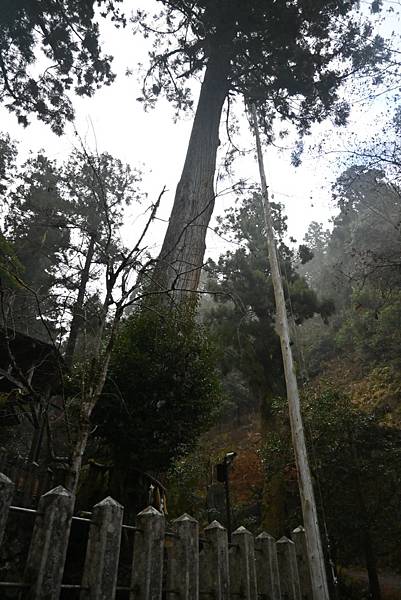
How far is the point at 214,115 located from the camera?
847 centimetres

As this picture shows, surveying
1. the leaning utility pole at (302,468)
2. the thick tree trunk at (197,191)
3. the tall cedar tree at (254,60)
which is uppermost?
the tall cedar tree at (254,60)

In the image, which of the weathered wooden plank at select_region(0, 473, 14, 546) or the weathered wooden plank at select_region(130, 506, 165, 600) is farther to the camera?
the weathered wooden plank at select_region(130, 506, 165, 600)

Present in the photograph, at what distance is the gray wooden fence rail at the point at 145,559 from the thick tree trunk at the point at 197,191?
3228mm

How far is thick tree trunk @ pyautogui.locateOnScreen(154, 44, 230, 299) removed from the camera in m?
6.23

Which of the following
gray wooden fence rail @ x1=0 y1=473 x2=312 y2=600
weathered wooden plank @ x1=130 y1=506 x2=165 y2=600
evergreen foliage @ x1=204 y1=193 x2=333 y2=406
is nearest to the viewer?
gray wooden fence rail @ x1=0 y1=473 x2=312 y2=600

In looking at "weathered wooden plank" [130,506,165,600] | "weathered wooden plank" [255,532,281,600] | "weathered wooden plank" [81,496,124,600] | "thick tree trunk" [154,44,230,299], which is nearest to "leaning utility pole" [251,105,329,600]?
"weathered wooden plank" [255,532,281,600]

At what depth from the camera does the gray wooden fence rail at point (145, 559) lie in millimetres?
1711

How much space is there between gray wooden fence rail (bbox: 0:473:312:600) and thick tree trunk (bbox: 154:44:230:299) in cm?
323

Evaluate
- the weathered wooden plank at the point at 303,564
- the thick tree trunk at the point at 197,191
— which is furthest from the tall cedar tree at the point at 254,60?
the weathered wooden plank at the point at 303,564

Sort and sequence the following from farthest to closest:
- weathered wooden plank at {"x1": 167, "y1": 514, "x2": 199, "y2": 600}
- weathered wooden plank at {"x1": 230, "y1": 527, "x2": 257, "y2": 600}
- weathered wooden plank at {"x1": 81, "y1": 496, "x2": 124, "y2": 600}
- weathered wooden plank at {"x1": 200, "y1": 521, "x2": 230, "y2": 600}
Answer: weathered wooden plank at {"x1": 230, "y1": 527, "x2": 257, "y2": 600} → weathered wooden plank at {"x1": 200, "y1": 521, "x2": 230, "y2": 600} → weathered wooden plank at {"x1": 167, "y1": 514, "x2": 199, "y2": 600} → weathered wooden plank at {"x1": 81, "y1": 496, "x2": 124, "y2": 600}

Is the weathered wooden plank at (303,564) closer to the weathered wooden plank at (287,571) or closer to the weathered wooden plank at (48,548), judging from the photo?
the weathered wooden plank at (287,571)

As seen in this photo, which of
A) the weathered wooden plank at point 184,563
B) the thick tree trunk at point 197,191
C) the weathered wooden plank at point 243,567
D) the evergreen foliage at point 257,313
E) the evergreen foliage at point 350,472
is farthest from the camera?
the evergreen foliage at point 257,313

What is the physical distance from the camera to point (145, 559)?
2.13 m

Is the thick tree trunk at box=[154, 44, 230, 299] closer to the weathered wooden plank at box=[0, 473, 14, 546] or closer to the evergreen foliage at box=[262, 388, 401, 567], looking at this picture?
the weathered wooden plank at box=[0, 473, 14, 546]
